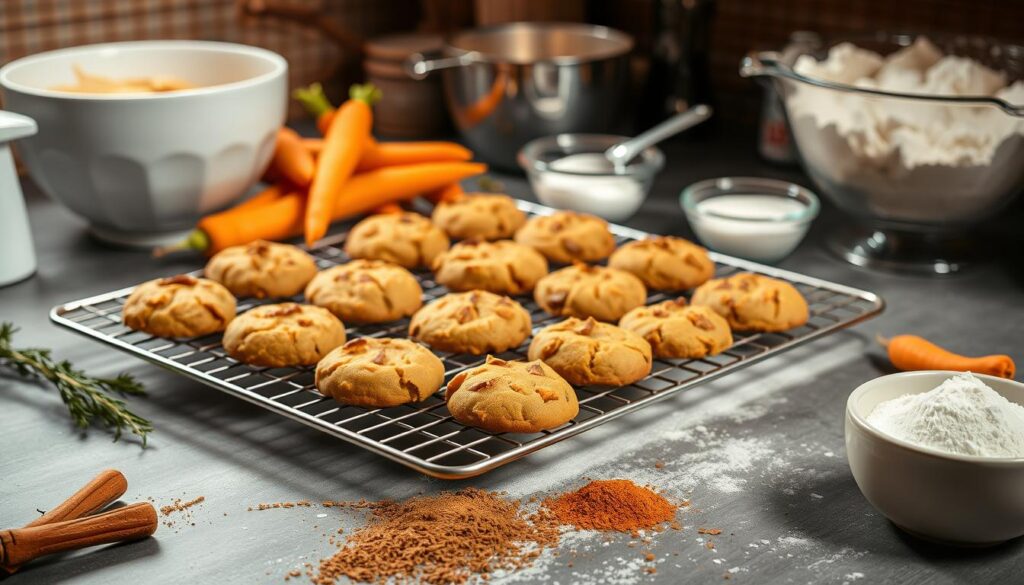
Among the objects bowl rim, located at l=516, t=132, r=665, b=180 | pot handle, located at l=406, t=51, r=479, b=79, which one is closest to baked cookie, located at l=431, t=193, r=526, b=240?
bowl rim, located at l=516, t=132, r=665, b=180

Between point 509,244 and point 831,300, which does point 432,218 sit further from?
point 831,300

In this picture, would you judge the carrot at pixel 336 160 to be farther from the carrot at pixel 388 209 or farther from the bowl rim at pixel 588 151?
the bowl rim at pixel 588 151

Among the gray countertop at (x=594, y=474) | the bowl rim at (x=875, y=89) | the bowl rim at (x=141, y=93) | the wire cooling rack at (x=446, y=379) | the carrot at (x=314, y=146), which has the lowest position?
the gray countertop at (x=594, y=474)

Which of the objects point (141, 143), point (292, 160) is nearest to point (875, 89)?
point (292, 160)

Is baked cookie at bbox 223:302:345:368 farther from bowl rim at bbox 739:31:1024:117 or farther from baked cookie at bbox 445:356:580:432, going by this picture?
bowl rim at bbox 739:31:1024:117

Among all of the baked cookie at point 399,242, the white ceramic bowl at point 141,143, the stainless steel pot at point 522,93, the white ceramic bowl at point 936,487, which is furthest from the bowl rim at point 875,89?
the white ceramic bowl at point 141,143

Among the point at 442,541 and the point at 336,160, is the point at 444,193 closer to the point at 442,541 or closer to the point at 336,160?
the point at 336,160

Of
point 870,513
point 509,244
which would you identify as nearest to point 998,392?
point 870,513

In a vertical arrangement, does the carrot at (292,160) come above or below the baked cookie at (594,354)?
above
